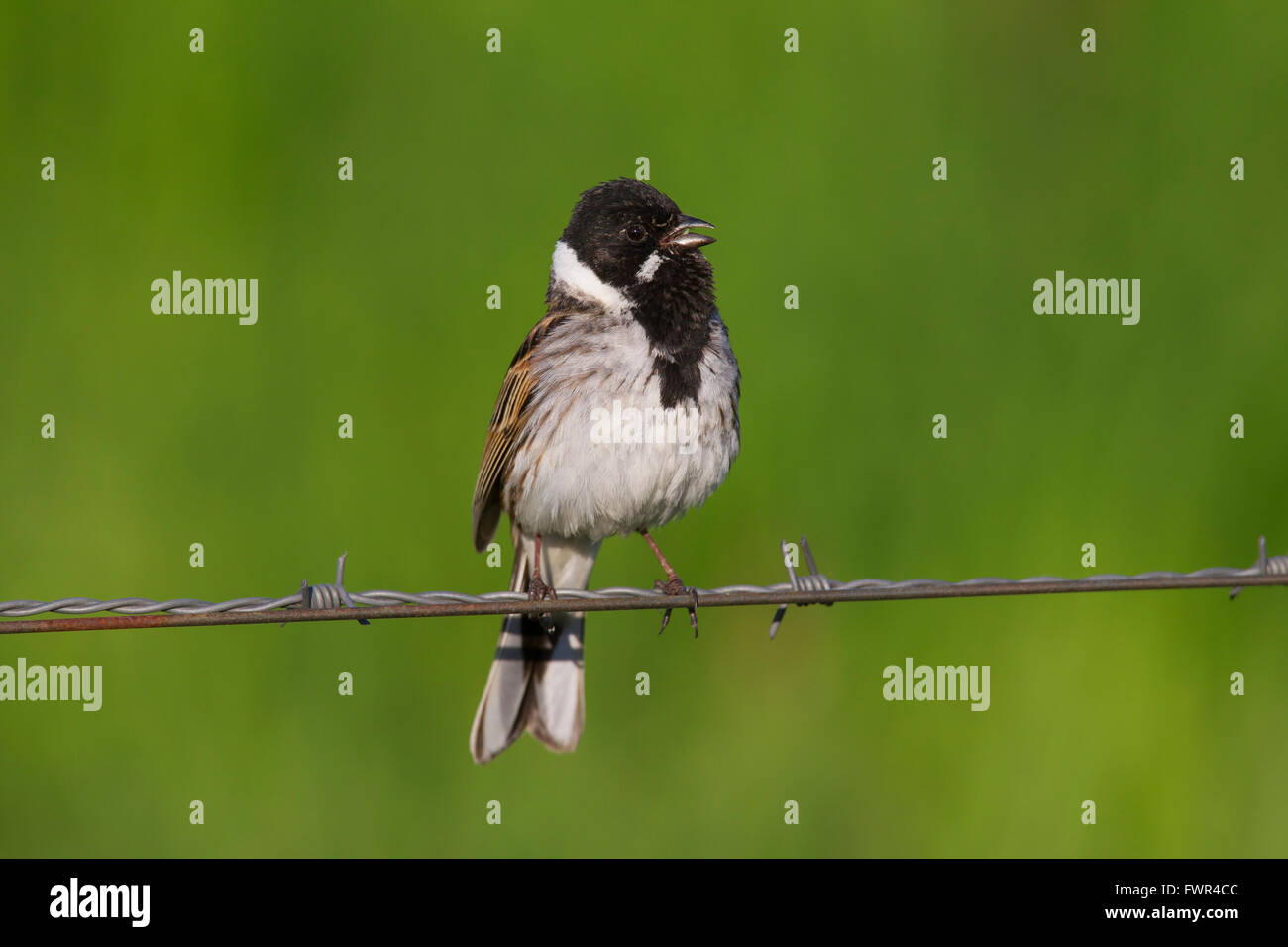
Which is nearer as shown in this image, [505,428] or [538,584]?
[538,584]

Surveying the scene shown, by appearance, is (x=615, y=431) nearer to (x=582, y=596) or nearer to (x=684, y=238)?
(x=684, y=238)

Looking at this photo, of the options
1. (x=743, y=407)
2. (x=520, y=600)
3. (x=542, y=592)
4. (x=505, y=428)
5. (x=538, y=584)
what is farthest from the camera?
(x=743, y=407)

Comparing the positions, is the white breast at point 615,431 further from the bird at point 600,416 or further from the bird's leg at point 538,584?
the bird's leg at point 538,584

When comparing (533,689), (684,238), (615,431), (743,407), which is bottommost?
(533,689)

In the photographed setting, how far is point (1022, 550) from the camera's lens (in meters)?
6.35

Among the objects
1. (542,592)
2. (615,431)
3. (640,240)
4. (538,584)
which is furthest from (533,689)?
(640,240)

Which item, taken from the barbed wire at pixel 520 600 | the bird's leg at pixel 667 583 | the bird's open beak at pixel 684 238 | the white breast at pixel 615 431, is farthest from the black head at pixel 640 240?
the barbed wire at pixel 520 600

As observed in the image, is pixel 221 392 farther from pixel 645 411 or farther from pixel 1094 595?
pixel 1094 595

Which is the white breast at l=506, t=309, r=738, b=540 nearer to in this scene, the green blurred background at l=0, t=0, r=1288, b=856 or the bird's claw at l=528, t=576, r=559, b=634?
the bird's claw at l=528, t=576, r=559, b=634

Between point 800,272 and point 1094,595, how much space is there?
210 centimetres

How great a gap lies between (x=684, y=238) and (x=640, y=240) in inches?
7.1

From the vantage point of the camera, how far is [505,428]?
17.8 ft

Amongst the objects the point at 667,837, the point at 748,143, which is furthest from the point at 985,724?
A: the point at 748,143

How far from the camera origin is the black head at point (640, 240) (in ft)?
17.3
